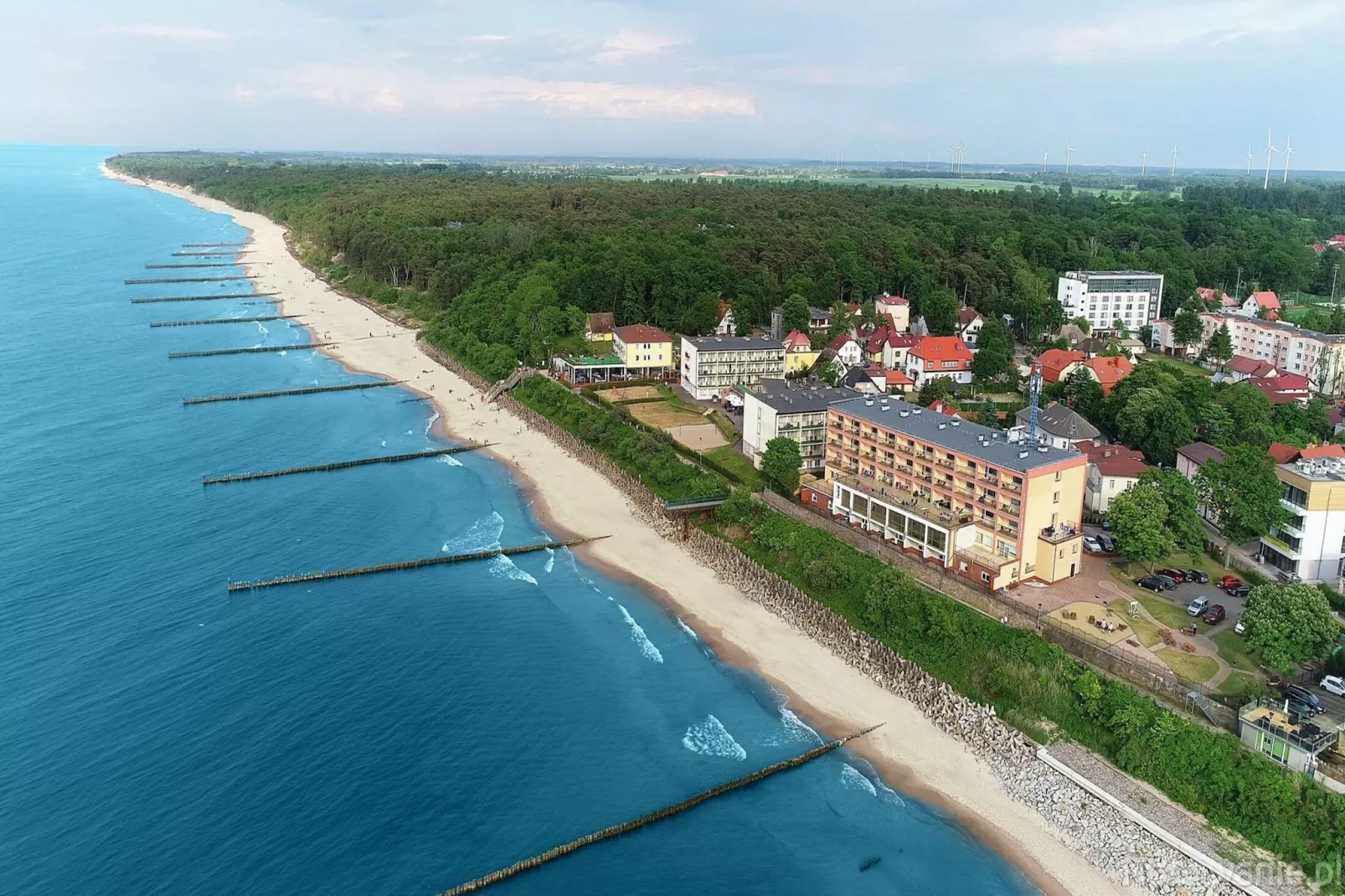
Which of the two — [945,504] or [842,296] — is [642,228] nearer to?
[842,296]

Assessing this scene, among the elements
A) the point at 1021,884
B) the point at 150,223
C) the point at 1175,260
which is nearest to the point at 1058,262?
the point at 1175,260

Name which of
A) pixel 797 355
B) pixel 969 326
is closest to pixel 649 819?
pixel 797 355

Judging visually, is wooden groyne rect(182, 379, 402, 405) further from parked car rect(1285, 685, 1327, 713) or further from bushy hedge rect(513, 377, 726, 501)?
parked car rect(1285, 685, 1327, 713)

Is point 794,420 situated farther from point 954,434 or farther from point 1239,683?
point 1239,683

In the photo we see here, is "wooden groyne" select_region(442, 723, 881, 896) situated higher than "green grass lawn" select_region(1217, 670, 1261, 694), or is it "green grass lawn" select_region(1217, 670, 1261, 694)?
"green grass lawn" select_region(1217, 670, 1261, 694)

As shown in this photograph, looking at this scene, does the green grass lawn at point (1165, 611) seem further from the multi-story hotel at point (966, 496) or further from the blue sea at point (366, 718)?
the blue sea at point (366, 718)

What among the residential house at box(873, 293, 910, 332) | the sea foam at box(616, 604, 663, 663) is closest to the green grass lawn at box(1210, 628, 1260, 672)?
the sea foam at box(616, 604, 663, 663)

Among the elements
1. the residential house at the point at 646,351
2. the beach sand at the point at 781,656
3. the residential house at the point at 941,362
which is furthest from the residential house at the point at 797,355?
the beach sand at the point at 781,656
